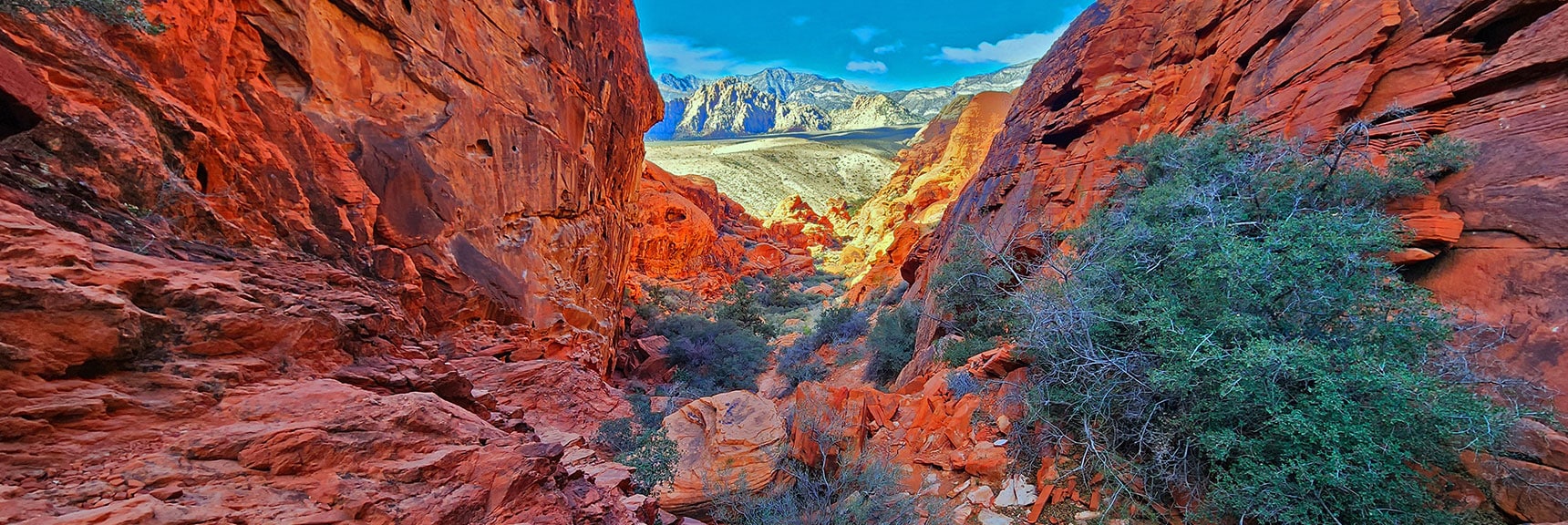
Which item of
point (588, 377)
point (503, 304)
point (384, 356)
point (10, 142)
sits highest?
point (10, 142)

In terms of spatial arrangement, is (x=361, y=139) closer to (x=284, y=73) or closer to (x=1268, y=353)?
(x=284, y=73)

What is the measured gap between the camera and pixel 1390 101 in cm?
596

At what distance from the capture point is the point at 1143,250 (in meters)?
5.20

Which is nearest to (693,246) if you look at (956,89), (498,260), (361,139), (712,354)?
(712,354)

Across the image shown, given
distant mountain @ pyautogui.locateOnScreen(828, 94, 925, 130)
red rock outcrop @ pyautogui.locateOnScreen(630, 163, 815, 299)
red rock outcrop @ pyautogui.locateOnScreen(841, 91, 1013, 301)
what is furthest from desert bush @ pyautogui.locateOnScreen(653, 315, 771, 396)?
distant mountain @ pyautogui.locateOnScreen(828, 94, 925, 130)

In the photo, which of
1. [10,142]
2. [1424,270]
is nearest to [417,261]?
[10,142]

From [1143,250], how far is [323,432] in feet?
22.7

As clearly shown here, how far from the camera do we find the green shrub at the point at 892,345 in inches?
452

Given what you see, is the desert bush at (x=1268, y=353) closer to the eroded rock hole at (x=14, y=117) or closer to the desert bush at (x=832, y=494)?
the desert bush at (x=832, y=494)

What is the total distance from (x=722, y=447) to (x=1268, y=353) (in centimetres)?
496

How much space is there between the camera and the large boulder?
5160 mm

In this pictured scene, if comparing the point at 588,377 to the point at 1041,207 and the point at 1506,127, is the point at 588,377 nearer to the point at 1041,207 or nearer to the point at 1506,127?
the point at 1041,207

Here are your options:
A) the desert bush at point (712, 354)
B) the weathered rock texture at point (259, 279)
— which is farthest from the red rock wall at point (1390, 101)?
the weathered rock texture at point (259, 279)

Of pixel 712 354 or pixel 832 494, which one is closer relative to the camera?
pixel 832 494
